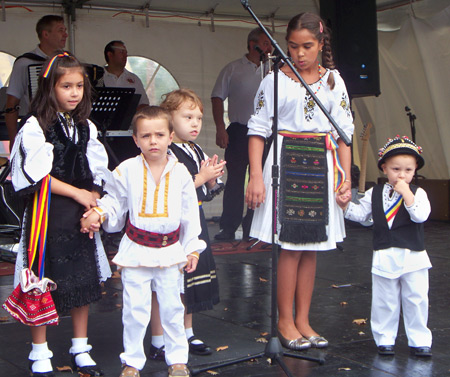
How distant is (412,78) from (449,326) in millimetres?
5552

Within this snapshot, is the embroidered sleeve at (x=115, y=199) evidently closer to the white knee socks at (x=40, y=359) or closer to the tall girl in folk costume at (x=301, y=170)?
the white knee socks at (x=40, y=359)

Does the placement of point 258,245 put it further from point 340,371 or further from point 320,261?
point 340,371

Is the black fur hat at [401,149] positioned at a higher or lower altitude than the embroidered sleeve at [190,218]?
higher

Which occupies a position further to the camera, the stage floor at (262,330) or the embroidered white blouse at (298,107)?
the embroidered white blouse at (298,107)

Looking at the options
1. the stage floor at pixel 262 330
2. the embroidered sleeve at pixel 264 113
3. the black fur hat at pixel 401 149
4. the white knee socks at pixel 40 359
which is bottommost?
the stage floor at pixel 262 330

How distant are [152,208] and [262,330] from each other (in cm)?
124

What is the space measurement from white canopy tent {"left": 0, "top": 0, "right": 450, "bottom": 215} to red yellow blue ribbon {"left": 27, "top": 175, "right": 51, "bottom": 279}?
502cm

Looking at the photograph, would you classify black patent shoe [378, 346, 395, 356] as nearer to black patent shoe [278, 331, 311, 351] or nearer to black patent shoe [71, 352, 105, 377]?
black patent shoe [278, 331, 311, 351]

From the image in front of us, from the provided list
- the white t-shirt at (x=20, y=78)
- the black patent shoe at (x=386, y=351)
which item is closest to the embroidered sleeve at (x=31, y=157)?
the black patent shoe at (x=386, y=351)

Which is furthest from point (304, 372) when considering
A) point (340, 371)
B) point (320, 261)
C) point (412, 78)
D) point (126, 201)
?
point (412, 78)

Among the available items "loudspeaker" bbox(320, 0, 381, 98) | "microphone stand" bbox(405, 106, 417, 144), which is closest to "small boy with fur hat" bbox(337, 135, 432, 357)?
"loudspeaker" bbox(320, 0, 381, 98)

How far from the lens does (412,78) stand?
9031mm

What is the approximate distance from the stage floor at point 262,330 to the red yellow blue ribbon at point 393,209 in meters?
0.66

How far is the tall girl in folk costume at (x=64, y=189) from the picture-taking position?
3.12 metres
